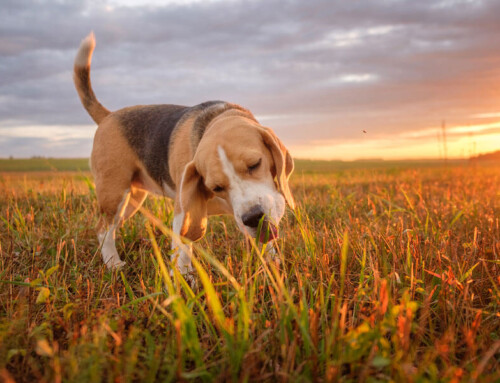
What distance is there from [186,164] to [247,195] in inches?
40.5

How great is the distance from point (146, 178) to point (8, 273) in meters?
1.85

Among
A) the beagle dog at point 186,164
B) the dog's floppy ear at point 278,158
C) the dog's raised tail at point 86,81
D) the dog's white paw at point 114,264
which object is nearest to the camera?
the beagle dog at point 186,164

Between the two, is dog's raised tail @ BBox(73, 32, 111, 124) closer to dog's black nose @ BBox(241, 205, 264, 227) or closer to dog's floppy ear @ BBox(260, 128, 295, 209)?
dog's floppy ear @ BBox(260, 128, 295, 209)

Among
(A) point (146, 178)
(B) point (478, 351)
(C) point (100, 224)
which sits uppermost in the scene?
(A) point (146, 178)

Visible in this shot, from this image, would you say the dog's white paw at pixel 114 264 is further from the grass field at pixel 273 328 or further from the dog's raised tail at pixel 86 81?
the dog's raised tail at pixel 86 81

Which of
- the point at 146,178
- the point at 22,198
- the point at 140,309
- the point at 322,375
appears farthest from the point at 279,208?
the point at 22,198

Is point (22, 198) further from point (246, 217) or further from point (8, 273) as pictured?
point (246, 217)

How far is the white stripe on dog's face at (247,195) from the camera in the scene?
292 centimetres

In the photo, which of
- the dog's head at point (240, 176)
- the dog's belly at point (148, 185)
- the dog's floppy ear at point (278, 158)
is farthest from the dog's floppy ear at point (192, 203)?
the dog's belly at point (148, 185)

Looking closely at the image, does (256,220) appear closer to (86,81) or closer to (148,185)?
(148,185)

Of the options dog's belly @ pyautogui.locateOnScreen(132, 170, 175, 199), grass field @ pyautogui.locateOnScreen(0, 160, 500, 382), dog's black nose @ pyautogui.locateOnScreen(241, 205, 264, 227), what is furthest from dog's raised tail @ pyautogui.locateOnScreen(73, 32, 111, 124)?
dog's black nose @ pyautogui.locateOnScreen(241, 205, 264, 227)

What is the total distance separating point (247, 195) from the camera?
294 cm

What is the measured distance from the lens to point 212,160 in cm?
309

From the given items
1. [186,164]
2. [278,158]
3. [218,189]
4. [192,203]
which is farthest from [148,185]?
[278,158]
